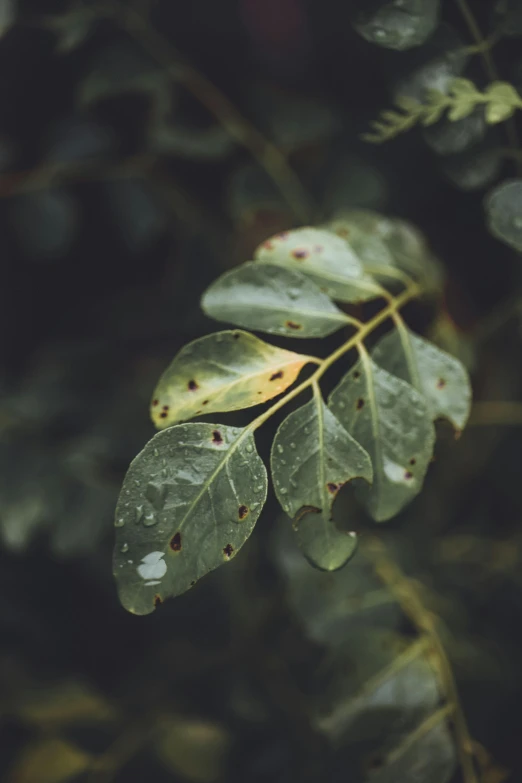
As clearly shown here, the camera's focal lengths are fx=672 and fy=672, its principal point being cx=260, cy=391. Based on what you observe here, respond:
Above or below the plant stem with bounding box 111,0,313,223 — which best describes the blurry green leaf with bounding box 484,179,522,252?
below

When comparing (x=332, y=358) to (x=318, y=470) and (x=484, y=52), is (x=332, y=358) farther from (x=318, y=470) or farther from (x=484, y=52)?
(x=484, y=52)

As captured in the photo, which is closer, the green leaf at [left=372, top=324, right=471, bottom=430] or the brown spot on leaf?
the brown spot on leaf

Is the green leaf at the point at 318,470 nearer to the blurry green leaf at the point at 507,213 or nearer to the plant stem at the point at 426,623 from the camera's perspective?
the blurry green leaf at the point at 507,213

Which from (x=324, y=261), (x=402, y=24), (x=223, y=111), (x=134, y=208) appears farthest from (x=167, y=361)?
(x=402, y=24)

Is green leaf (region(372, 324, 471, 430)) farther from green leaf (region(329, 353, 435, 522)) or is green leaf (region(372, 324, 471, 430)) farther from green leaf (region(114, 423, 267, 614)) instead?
green leaf (region(114, 423, 267, 614))

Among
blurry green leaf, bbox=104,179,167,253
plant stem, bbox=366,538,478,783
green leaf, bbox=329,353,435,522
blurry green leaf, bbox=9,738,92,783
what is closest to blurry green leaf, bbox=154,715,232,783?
blurry green leaf, bbox=9,738,92,783

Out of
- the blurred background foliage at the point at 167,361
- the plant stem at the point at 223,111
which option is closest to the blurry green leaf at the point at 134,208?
the blurred background foliage at the point at 167,361

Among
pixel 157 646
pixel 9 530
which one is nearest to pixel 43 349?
pixel 9 530
